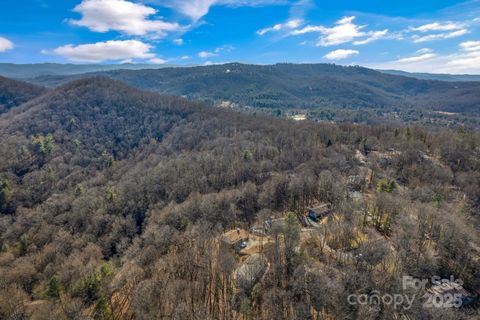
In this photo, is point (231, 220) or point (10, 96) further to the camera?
point (10, 96)

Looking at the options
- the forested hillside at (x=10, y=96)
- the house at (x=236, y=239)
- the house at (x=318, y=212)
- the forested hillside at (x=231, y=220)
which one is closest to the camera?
the forested hillside at (x=231, y=220)

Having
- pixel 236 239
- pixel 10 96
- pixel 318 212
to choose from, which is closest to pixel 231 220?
pixel 236 239

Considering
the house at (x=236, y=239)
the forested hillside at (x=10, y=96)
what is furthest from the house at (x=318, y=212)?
the forested hillside at (x=10, y=96)

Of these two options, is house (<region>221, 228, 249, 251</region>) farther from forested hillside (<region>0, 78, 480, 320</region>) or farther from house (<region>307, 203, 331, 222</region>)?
house (<region>307, 203, 331, 222</region>)

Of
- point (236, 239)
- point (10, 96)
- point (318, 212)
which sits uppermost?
point (10, 96)

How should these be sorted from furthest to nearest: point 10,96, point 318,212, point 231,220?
1. point 10,96
2. point 231,220
3. point 318,212

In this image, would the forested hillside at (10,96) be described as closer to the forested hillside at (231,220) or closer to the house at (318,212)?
the forested hillside at (231,220)

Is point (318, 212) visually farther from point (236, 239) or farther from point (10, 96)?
point (10, 96)

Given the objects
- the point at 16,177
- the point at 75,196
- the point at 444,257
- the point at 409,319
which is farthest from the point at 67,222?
the point at 444,257
